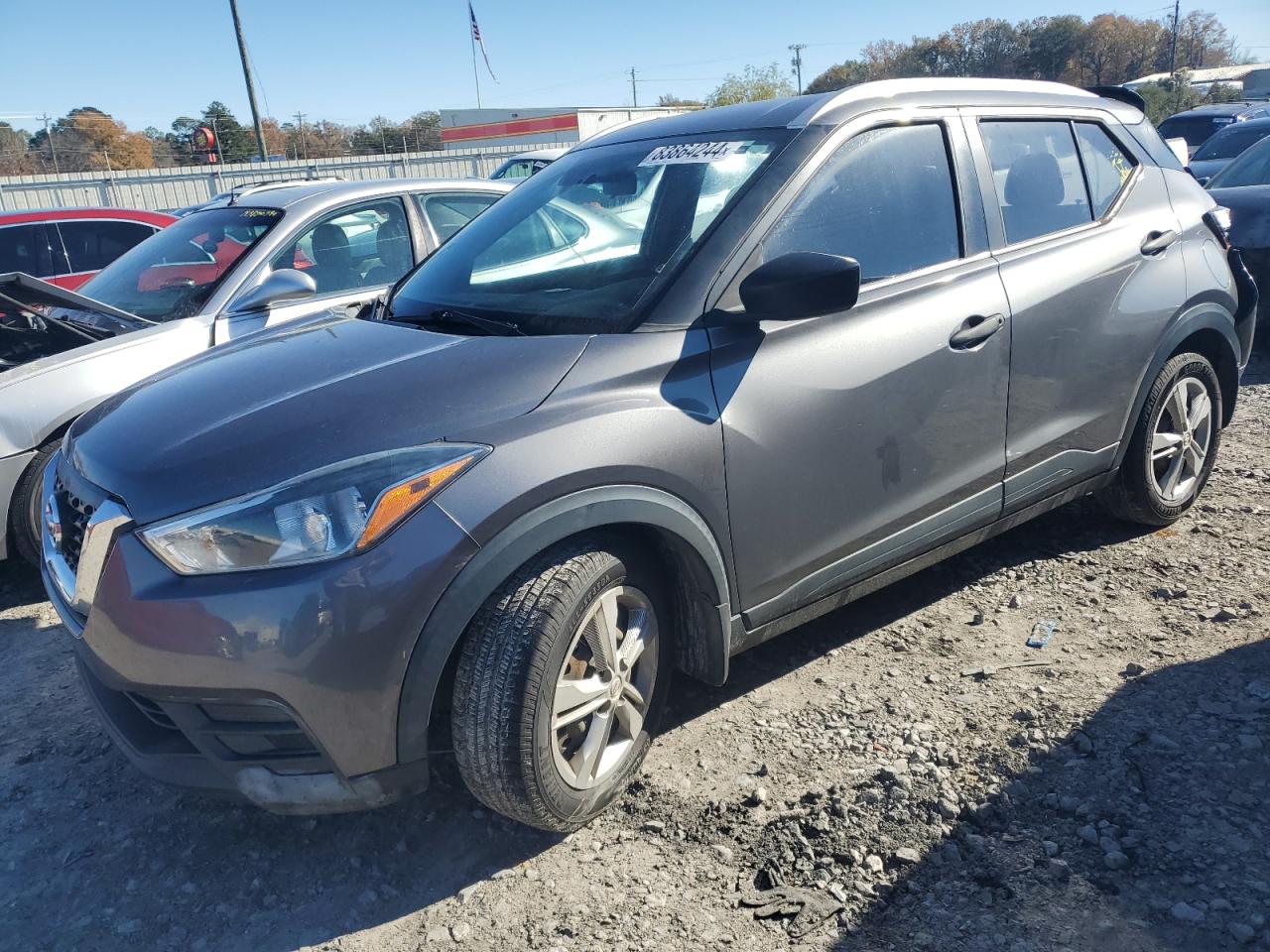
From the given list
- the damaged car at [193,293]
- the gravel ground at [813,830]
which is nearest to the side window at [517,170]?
the damaged car at [193,293]

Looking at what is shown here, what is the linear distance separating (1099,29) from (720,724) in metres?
75.6

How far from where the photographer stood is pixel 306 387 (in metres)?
2.50

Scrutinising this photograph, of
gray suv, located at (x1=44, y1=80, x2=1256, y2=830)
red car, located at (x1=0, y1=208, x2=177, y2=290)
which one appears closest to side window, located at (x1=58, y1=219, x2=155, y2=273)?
red car, located at (x1=0, y1=208, x2=177, y2=290)

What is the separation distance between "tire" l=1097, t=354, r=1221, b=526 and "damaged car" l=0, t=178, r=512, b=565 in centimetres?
310

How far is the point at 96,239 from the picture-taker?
8.61 m

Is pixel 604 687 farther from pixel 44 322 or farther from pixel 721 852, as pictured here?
pixel 44 322

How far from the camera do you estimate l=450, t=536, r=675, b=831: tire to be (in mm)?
2219

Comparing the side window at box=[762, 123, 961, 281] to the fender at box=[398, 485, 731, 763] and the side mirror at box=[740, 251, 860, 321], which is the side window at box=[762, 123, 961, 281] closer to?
the side mirror at box=[740, 251, 860, 321]

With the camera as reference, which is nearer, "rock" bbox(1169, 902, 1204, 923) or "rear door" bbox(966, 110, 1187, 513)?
"rock" bbox(1169, 902, 1204, 923)

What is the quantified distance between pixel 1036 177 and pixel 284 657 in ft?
9.93

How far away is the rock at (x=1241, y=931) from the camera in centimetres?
205

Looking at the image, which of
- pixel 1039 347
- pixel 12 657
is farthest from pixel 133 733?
pixel 1039 347

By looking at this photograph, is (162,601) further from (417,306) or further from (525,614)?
(417,306)

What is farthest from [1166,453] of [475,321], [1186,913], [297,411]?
[297,411]
